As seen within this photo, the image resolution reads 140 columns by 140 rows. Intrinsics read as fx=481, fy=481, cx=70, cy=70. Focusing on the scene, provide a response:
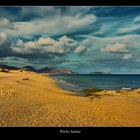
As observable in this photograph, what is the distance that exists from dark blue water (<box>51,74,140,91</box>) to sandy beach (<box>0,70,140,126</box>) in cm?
7

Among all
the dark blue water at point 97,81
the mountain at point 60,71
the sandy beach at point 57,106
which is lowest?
the sandy beach at point 57,106

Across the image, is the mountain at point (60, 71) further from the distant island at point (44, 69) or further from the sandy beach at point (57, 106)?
the sandy beach at point (57, 106)

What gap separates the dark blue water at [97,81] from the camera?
489 cm

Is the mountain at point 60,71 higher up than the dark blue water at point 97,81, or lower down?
higher up

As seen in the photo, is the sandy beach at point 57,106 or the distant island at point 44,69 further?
the distant island at point 44,69

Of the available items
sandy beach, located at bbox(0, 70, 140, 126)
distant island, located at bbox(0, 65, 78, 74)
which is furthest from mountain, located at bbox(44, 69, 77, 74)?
sandy beach, located at bbox(0, 70, 140, 126)

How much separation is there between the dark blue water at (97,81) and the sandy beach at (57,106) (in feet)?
0.25

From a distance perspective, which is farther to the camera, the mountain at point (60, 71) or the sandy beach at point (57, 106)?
the mountain at point (60, 71)

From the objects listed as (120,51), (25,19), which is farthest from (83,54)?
(25,19)

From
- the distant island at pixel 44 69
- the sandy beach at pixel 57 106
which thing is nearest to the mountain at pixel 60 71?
the distant island at pixel 44 69

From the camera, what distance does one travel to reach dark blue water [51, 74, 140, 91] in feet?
16.0

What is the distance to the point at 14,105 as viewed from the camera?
4.98 metres

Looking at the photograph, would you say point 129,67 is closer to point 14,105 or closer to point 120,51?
point 120,51

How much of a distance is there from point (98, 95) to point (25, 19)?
1085mm
